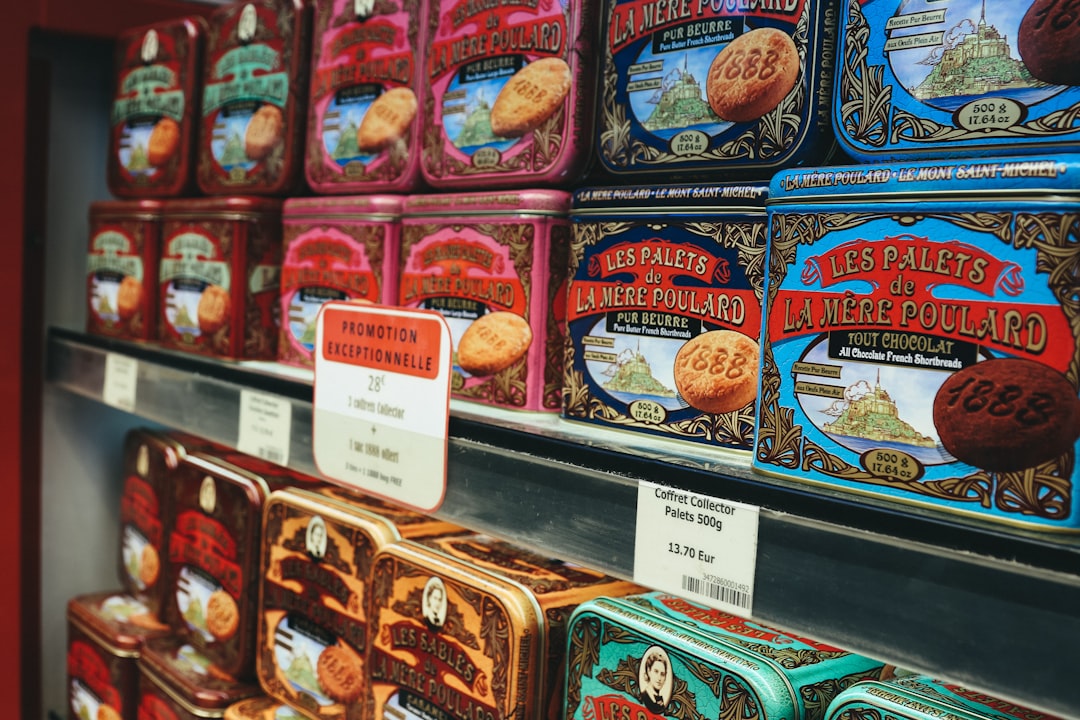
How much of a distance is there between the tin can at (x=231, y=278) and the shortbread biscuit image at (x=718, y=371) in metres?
0.85

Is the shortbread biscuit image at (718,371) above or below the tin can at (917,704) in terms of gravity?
above

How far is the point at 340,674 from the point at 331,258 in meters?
0.58

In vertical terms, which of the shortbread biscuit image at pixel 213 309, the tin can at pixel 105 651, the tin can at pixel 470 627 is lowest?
the tin can at pixel 105 651

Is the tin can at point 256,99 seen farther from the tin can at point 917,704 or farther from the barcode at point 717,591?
the tin can at point 917,704

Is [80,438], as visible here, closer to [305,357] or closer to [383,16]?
[305,357]

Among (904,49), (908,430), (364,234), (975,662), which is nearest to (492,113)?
(364,234)

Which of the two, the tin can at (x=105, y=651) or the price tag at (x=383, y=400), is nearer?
the price tag at (x=383, y=400)

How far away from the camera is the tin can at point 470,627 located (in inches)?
40.3

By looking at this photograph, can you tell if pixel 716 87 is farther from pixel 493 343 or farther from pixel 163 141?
pixel 163 141

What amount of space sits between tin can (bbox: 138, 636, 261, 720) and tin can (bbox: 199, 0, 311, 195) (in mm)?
783

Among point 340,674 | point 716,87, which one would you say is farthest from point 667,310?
point 340,674

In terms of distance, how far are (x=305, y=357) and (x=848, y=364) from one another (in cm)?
89

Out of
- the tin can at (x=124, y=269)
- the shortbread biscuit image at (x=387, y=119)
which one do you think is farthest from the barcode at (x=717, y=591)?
the tin can at (x=124, y=269)

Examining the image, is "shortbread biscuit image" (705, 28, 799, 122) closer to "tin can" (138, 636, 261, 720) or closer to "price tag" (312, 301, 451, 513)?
"price tag" (312, 301, 451, 513)
